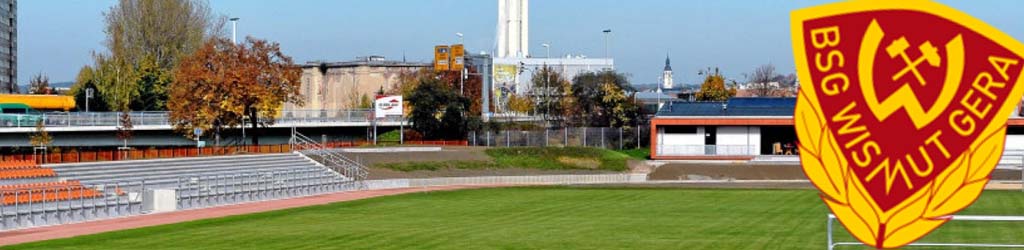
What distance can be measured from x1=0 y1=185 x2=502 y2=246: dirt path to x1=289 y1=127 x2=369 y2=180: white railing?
7180mm

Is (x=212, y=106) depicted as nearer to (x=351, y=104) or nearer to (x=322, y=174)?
(x=322, y=174)

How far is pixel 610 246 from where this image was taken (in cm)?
2980

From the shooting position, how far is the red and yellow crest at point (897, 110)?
13.7 meters

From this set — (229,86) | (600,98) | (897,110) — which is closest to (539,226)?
(897,110)

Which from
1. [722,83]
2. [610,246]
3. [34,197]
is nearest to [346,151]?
[34,197]

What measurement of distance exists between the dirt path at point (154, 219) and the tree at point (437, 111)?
32.6 metres

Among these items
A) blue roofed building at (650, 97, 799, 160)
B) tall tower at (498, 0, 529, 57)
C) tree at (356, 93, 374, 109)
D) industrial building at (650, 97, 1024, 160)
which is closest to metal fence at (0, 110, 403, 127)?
blue roofed building at (650, 97, 799, 160)

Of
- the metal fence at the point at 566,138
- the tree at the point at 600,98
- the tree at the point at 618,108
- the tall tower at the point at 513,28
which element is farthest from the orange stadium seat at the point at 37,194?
the tall tower at the point at 513,28

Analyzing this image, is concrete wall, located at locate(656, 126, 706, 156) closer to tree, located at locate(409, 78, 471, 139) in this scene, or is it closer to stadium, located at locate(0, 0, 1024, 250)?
stadium, located at locate(0, 0, 1024, 250)

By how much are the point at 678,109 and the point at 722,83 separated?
6045 centimetres

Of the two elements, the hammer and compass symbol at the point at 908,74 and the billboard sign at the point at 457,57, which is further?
the billboard sign at the point at 457,57

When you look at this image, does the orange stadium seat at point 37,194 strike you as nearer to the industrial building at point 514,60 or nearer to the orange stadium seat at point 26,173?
the orange stadium seat at point 26,173

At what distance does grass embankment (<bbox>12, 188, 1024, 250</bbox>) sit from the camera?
102 ft

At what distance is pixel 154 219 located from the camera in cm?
4466
